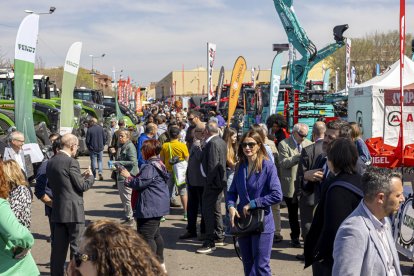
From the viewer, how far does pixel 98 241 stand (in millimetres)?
1989

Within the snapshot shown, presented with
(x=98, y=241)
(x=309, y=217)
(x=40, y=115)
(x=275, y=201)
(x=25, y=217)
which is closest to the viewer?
(x=98, y=241)

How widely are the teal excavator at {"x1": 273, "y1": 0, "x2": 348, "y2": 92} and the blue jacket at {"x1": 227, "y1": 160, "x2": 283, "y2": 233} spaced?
2052 centimetres

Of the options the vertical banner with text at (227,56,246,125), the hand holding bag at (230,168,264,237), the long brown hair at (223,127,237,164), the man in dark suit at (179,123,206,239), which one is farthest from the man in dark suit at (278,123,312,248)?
the vertical banner with text at (227,56,246,125)

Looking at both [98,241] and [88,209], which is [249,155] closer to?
[98,241]

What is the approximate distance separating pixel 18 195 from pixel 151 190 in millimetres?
2099

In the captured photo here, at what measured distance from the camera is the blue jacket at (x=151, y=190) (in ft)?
21.4

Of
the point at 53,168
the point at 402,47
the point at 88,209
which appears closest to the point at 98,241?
the point at 53,168

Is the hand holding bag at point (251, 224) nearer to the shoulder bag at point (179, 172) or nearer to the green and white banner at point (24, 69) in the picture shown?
the shoulder bag at point (179, 172)

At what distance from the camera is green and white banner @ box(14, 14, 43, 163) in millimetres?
10137

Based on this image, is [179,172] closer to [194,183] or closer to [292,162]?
[194,183]

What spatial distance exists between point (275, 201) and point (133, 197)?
Answer: 2021mm

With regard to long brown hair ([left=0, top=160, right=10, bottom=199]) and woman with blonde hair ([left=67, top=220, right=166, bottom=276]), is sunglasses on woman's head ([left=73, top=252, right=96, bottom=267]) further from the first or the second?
long brown hair ([left=0, top=160, right=10, bottom=199])

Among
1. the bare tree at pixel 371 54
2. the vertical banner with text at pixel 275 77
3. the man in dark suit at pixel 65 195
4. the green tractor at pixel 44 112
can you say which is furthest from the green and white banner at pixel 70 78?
the bare tree at pixel 371 54

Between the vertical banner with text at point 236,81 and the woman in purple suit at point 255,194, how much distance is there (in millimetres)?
9797
